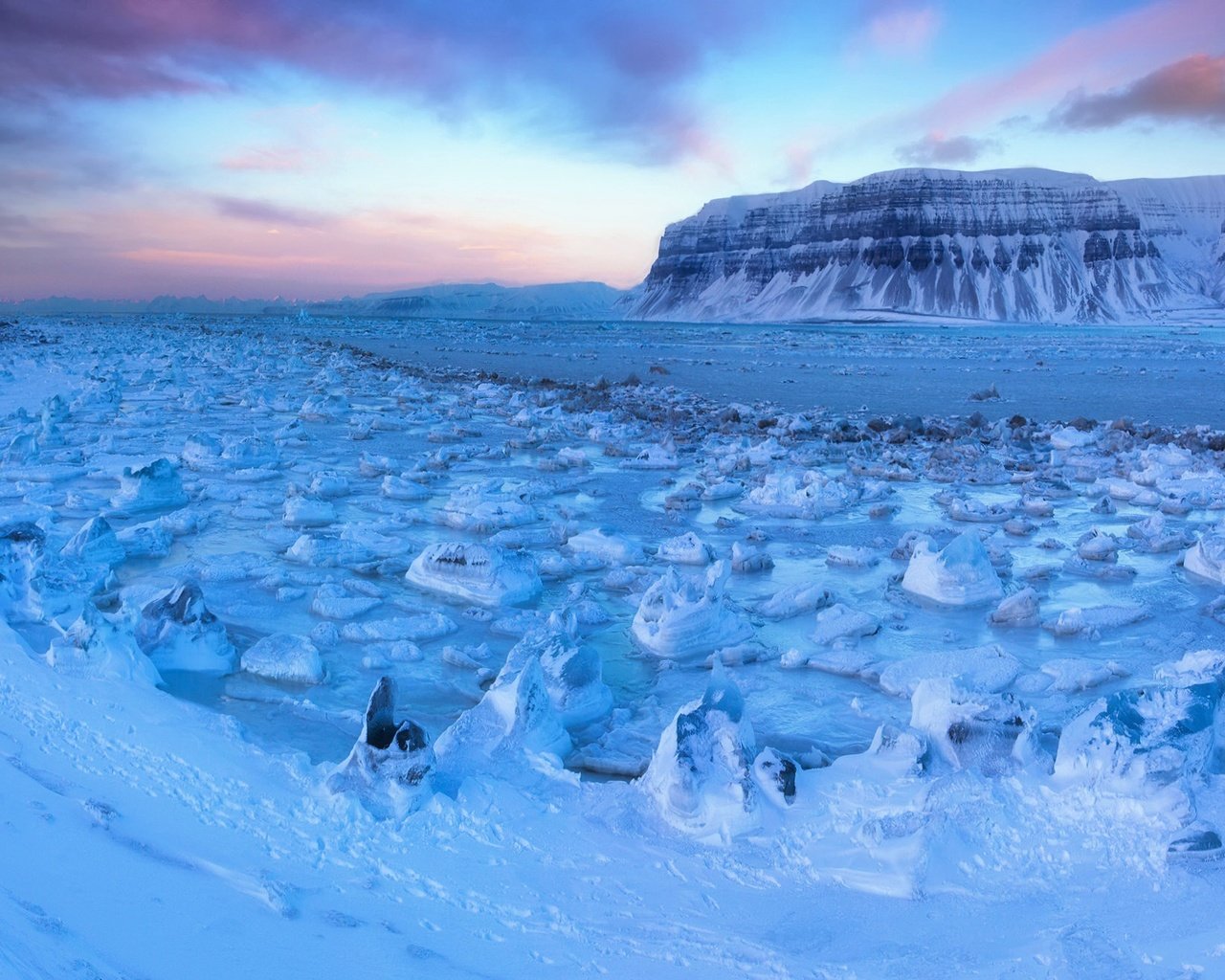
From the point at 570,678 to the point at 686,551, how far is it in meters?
2.26

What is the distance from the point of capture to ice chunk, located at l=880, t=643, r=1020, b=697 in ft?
12.2

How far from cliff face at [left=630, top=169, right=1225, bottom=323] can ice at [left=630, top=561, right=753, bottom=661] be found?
328 feet

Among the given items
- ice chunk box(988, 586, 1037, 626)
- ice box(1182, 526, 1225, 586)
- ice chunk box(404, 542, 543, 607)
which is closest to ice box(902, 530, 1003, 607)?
ice chunk box(988, 586, 1037, 626)

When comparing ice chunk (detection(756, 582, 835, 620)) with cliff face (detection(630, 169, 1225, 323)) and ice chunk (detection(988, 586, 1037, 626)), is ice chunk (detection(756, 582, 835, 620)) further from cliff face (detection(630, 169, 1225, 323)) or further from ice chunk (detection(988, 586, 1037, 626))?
cliff face (detection(630, 169, 1225, 323))

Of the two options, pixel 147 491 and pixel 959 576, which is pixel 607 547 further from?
pixel 147 491

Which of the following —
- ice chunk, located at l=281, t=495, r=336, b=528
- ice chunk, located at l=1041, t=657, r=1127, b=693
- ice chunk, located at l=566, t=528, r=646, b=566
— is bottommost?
ice chunk, located at l=1041, t=657, r=1127, b=693

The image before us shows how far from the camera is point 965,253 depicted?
356ft

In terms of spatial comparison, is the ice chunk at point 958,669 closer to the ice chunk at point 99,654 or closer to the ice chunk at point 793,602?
the ice chunk at point 793,602

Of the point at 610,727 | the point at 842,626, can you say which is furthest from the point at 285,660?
the point at 842,626

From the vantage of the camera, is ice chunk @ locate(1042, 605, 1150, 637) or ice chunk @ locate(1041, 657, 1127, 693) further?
ice chunk @ locate(1042, 605, 1150, 637)

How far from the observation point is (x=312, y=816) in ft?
8.30

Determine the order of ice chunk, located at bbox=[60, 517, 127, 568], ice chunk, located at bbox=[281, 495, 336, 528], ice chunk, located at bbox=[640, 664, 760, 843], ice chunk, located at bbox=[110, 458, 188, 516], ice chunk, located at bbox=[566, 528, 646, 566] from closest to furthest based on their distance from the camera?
ice chunk, located at bbox=[640, 664, 760, 843], ice chunk, located at bbox=[60, 517, 127, 568], ice chunk, located at bbox=[566, 528, 646, 566], ice chunk, located at bbox=[281, 495, 336, 528], ice chunk, located at bbox=[110, 458, 188, 516]

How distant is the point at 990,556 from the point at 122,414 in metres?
11.9

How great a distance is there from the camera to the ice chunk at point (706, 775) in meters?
2.57
